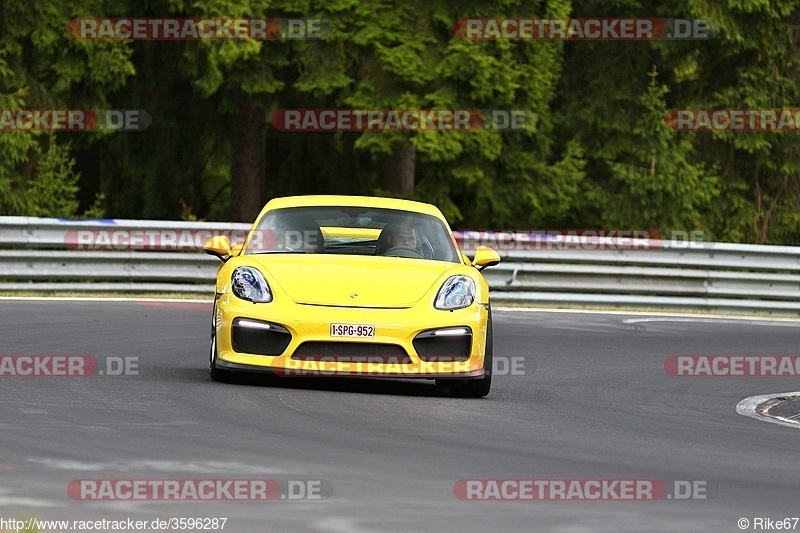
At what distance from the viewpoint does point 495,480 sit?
24.0ft

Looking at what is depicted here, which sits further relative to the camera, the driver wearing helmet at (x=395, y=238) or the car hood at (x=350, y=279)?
the driver wearing helmet at (x=395, y=238)

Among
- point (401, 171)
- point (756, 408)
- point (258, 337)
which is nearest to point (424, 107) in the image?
point (401, 171)

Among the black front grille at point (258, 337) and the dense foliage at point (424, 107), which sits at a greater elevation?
the dense foliage at point (424, 107)

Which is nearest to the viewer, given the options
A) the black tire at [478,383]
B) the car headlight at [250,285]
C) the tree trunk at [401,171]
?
the car headlight at [250,285]

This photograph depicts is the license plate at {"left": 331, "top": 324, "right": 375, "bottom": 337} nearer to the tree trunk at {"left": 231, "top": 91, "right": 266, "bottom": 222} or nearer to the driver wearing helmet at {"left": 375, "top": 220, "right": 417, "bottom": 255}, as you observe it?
the driver wearing helmet at {"left": 375, "top": 220, "right": 417, "bottom": 255}

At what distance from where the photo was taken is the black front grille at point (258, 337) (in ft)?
33.8

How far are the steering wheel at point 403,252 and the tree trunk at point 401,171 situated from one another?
1724cm

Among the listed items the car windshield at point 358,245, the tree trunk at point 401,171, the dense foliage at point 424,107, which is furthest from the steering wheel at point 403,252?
the tree trunk at point 401,171

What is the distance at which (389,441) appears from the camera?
27.5 ft

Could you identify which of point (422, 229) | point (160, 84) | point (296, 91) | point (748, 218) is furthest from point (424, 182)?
point (422, 229)

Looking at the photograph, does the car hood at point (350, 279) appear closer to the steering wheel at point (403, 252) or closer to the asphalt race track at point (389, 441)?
the steering wheel at point (403, 252)

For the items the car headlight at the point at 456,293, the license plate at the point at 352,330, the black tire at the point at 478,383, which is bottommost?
the black tire at the point at 478,383

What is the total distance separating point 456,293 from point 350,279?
682 mm

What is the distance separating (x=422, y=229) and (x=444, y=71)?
15.1 metres
